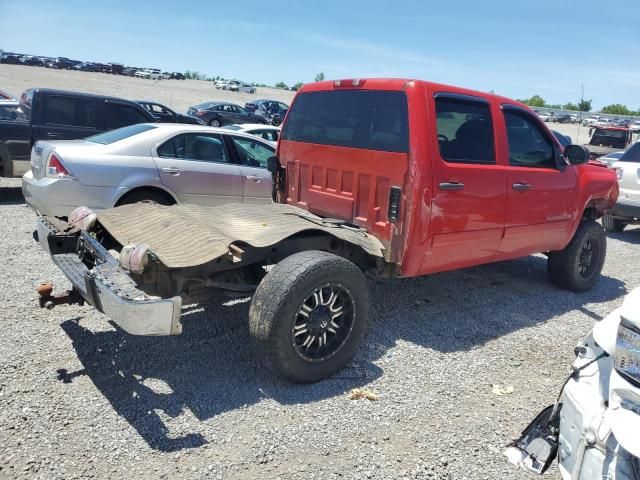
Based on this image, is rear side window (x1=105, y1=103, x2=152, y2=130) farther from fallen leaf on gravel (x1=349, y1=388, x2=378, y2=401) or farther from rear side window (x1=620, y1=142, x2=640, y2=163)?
rear side window (x1=620, y1=142, x2=640, y2=163)

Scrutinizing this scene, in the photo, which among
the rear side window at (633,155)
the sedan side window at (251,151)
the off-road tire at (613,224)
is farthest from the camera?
the off-road tire at (613,224)

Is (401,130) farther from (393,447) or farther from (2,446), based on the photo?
(2,446)

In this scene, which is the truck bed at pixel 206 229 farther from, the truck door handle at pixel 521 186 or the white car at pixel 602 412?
the white car at pixel 602 412

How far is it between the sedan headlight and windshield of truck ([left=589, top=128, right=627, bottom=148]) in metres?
23.2

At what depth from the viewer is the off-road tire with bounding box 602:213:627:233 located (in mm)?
10478

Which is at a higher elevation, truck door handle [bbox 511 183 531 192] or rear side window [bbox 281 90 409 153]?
rear side window [bbox 281 90 409 153]

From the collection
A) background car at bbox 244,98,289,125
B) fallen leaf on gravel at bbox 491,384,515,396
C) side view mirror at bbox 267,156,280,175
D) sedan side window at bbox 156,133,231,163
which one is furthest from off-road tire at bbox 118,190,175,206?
background car at bbox 244,98,289,125

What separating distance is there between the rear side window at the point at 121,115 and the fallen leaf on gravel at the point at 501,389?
7.82 meters

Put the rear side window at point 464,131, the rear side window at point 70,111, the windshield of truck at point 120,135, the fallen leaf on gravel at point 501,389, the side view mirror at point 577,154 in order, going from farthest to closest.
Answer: the rear side window at point 70,111 → the windshield of truck at point 120,135 → the side view mirror at point 577,154 → the rear side window at point 464,131 → the fallen leaf on gravel at point 501,389

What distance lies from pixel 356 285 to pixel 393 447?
111cm

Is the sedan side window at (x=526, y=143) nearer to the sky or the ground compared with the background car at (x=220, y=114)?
nearer to the ground

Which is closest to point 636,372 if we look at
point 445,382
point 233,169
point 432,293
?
point 445,382

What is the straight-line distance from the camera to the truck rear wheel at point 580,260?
5.98 m

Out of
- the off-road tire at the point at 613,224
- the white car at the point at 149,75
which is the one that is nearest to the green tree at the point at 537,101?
the white car at the point at 149,75
